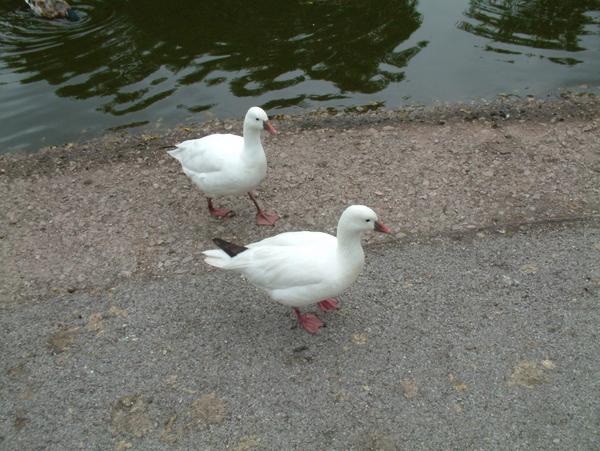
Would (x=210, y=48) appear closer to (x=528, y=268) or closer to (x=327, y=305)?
(x=327, y=305)

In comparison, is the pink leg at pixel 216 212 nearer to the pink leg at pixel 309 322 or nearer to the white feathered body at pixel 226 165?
the white feathered body at pixel 226 165

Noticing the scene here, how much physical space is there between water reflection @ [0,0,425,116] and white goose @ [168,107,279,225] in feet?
9.17

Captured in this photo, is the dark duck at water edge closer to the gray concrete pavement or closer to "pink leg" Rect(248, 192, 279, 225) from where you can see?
"pink leg" Rect(248, 192, 279, 225)

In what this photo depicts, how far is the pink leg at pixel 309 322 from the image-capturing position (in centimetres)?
426

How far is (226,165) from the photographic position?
5.17 metres

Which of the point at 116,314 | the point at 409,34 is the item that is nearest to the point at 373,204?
the point at 116,314

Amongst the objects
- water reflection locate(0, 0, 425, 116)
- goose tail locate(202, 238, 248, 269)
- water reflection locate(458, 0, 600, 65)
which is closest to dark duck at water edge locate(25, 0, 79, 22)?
water reflection locate(0, 0, 425, 116)

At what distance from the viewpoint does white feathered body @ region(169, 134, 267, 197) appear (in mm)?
5129

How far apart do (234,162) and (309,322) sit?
1751 mm

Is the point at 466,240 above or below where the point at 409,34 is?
below

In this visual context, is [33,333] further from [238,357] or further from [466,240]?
[466,240]

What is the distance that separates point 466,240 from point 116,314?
10.3ft

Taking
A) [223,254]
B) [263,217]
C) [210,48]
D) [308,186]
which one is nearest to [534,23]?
[210,48]

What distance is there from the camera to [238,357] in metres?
4.05
